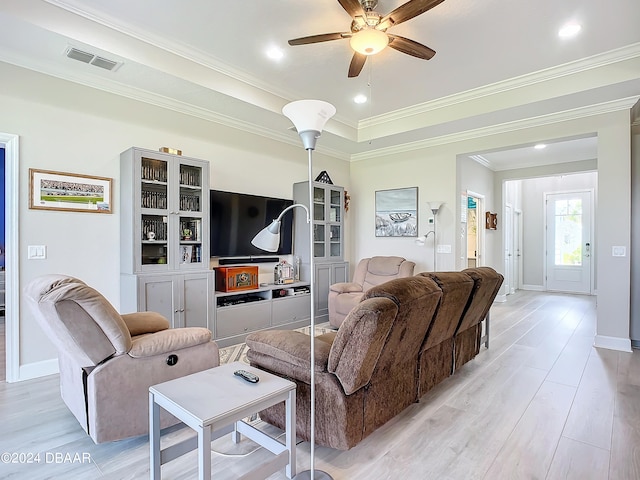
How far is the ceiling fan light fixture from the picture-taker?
8.29 ft

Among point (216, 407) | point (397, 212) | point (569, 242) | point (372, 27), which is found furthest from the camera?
point (569, 242)

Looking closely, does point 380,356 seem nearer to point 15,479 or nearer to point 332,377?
point 332,377

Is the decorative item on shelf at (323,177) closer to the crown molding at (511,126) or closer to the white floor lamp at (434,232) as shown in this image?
the crown molding at (511,126)

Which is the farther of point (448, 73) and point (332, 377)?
point (448, 73)

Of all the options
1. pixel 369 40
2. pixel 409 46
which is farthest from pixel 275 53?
pixel 409 46

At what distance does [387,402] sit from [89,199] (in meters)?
3.17

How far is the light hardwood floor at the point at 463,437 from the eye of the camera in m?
1.85

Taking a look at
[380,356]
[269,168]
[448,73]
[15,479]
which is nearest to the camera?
[15,479]

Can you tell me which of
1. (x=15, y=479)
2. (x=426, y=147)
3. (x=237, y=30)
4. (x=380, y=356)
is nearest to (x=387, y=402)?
(x=380, y=356)

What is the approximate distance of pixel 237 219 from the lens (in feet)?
14.4

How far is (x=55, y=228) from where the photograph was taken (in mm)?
3164

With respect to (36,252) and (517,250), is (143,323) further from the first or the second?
(517,250)

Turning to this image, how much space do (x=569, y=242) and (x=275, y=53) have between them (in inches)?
324

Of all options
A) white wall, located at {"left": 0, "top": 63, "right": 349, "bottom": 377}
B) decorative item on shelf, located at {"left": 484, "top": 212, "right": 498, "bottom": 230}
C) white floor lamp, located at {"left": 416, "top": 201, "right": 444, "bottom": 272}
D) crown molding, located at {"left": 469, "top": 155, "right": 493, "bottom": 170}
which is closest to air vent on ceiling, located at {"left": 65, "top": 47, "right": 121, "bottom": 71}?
white wall, located at {"left": 0, "top": 63, "right": 349, "bottom": 377}
